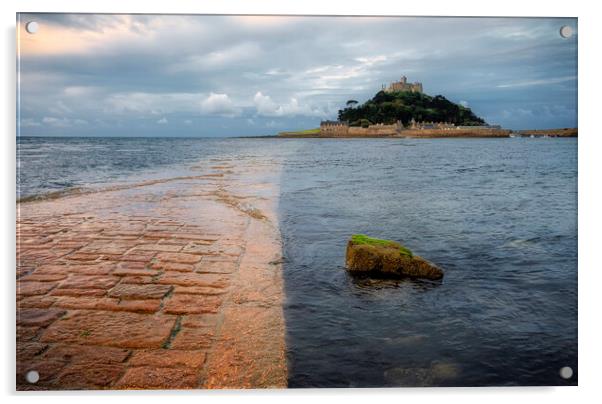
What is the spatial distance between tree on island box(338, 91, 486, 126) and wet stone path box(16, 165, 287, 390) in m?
1.77

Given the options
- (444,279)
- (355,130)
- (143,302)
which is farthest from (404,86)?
(143,302)

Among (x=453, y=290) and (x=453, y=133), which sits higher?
(x=453, y=133)

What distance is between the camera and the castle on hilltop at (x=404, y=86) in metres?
4.60

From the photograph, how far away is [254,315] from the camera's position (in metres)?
3.80

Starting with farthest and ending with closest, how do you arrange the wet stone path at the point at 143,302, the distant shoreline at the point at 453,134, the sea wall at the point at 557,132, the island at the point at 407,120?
Result: the island at the point at 407,120 → the distant shoreline at the point at 453,134 → the sea wall at the point at 557,132 → the wet stone path at the point at 143,302

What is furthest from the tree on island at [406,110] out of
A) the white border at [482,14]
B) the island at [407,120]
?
the white border at [482,14]

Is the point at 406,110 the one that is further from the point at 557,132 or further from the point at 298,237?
the point at 298,237

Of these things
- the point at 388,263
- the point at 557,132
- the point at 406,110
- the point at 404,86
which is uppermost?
the point at 404,86

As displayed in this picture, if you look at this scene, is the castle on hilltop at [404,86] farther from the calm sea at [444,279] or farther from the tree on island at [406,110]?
the calm sea at [444,279]

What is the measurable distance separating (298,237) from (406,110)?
2.12 meters

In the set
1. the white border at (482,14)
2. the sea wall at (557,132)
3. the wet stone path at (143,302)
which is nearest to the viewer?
the wet stone path at (143,302)

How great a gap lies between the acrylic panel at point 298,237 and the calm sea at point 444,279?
0.07 feet

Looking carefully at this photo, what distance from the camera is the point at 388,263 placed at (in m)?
4.71

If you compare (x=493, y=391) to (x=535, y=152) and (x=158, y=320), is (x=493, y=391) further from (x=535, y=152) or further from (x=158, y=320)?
(x=535, y=152)
